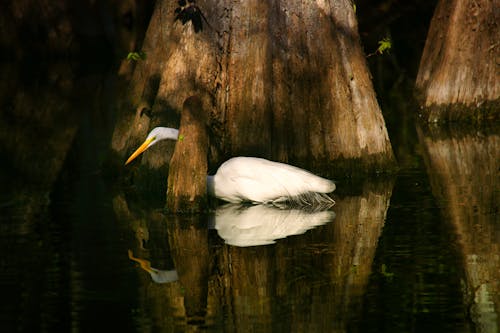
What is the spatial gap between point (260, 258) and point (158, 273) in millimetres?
798

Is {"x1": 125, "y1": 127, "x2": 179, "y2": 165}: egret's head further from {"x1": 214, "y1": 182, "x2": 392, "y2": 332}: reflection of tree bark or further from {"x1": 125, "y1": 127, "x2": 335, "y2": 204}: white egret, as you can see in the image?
{"x1": 214, "y1": 182, "x2": 392, "y2": 332}: reflection of tree bark

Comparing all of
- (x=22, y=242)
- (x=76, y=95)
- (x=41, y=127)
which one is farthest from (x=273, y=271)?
(x=76, y=95)

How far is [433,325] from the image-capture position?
22.9 feet

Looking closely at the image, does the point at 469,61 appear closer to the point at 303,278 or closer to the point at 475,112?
the point at 475,112

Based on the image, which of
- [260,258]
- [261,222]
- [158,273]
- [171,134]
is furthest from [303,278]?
[171,134]

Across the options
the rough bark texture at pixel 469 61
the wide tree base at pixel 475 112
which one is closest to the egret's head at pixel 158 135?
the rough bark texture at pixel 469 61

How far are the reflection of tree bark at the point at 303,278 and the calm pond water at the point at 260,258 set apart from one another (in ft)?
0.04

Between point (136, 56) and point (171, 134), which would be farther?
point (136, 56)

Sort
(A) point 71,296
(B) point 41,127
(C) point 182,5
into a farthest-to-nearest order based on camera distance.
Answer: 1. (B) point 41,127
2. (C) point 182,5
3. (A) point 71,296

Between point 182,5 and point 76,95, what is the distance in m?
13.3

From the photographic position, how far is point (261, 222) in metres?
10.5

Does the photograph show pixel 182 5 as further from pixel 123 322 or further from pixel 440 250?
pixel 123 322

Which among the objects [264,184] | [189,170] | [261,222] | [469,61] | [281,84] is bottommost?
[261,222]

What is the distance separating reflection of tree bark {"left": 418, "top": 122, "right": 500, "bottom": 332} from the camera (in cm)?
768
